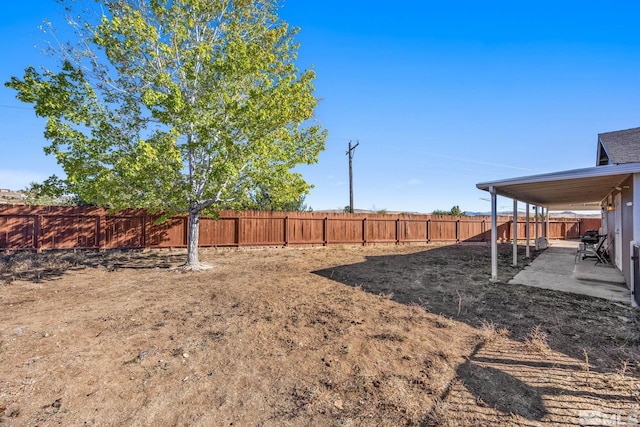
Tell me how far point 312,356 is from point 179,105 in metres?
5.92

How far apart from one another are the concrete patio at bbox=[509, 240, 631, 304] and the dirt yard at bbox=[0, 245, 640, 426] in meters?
0.74

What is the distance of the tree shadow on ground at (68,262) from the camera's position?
713 cm

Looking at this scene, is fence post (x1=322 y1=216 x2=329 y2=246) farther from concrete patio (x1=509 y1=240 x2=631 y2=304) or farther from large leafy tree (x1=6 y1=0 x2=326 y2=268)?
concrete patio (x1=509 y1=240 x2=631 y2=304)

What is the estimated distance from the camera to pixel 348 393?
247 centimetres

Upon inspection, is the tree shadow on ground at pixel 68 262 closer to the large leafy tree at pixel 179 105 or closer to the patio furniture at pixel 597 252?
the large leafy tree at pixel 179 105

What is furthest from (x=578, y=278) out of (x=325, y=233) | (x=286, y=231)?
(x=286, y=231)

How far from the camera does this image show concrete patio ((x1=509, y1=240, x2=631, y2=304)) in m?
5.80

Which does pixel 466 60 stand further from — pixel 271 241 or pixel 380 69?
pixel 271 241

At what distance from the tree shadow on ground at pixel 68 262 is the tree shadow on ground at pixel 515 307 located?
5.73 m

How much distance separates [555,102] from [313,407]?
14397 millimetres

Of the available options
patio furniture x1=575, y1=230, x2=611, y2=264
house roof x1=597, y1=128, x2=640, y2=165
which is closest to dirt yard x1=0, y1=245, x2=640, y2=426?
patio furniture x1=575, y1=230, x2=611, y2=264

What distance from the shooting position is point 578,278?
23.5 feet

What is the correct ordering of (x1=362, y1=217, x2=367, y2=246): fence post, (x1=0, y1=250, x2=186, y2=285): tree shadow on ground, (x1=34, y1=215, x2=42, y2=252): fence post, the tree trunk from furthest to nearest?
(x1=362, y1=217, x2=367, y2=246): fence post < (x1=34, y1=215, x2=42, y2=252): fence post < the tree trunk < (x1=0, y1=250, x2=186, y2=285): tree shadow on ground

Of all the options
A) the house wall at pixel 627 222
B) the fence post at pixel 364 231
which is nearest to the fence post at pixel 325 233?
the fence post at pixel 364 231
